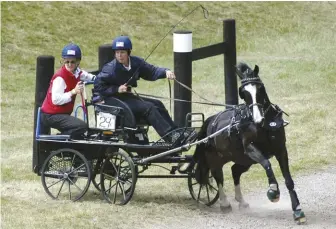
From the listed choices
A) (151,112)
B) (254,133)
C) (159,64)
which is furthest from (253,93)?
(159,64)

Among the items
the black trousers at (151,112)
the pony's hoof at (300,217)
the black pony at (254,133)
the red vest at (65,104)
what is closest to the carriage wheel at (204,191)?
the black pony at (254,133)

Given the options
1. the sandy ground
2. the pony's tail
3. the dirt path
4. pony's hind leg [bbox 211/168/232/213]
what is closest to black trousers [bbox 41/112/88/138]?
the sandy ground

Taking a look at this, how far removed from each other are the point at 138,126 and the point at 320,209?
2.35 meters

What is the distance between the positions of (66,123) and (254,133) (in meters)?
2.58

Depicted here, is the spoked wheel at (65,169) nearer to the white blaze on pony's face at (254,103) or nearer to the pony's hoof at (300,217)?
the white blaze on pony's face at (254,103)

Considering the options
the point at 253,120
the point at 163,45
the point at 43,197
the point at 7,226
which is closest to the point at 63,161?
the point at 43,197

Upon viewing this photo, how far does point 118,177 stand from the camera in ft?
36.1

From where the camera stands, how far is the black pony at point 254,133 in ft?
32.2

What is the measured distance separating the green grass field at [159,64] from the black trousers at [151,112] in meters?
0.93

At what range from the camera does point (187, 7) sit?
2652 centimetres

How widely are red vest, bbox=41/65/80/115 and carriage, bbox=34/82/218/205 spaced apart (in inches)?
8.3

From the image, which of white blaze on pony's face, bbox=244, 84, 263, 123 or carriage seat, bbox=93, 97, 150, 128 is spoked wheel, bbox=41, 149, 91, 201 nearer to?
carriage seat, bbox=93, 97, 150, 128

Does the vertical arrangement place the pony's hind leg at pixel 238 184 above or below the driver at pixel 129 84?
below

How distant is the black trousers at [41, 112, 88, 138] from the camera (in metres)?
11.3
